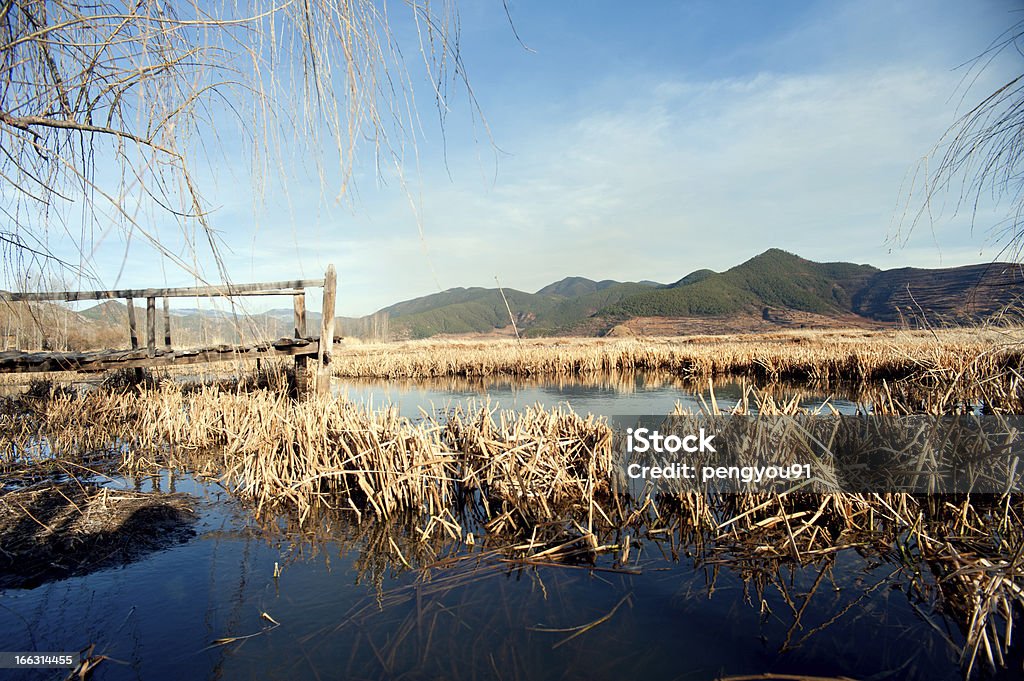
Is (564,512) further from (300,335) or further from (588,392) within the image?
(588,392)

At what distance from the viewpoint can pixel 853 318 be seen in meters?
130

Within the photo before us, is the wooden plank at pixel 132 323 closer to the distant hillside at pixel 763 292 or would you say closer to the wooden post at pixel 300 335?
the wooden post at pixel 300 335

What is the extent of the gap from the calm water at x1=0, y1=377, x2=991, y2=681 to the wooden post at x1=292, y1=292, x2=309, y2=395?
5777 millimetres

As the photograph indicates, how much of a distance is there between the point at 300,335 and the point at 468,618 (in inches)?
288

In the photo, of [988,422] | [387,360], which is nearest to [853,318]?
[387,360]

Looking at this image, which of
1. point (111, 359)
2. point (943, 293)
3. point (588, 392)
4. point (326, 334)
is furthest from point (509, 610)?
point (943, 293)

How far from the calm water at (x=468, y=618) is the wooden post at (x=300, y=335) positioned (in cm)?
578

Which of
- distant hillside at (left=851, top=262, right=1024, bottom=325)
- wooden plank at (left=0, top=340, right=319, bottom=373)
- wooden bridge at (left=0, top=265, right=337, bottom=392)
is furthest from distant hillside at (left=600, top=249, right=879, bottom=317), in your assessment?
wooden plank at (left=0, top=340, right=319, bottom=373)

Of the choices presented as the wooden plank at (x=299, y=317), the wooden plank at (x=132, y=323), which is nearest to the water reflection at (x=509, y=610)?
the wooden plank at (x=299, y=317)

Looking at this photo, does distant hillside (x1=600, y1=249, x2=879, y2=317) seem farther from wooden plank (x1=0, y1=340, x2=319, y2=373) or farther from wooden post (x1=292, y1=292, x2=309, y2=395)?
wooden plank (x1=0, y1=340, x2=319, y2=373)

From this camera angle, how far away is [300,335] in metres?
9.21

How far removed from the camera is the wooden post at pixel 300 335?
921cm

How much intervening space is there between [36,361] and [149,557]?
432 cm

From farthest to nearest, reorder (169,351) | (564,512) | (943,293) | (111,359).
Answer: (943,293)
(169,351)
(111,359)
(564,512)
